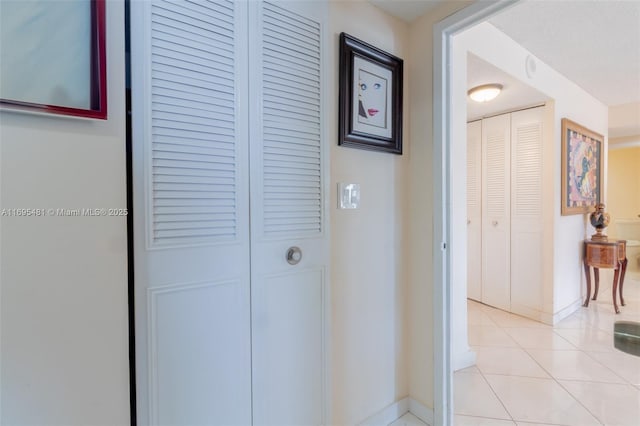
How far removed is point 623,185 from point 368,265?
7160 mm

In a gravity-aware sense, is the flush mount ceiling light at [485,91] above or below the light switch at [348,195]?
above

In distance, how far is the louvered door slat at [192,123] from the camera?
2.93ft

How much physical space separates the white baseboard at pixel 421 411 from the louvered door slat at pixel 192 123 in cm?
138

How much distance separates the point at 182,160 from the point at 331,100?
699 millimetres

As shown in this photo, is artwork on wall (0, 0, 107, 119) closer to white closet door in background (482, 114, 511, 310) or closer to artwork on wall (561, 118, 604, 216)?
white closet door in background (482, 114, 511, 310)

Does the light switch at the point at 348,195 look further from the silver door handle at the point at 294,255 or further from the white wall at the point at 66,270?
the white wall at the point at 66,270

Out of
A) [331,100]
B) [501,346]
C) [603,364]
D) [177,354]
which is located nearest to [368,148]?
[331,100]

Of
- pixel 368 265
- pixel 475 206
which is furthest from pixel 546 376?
pixel 475 206

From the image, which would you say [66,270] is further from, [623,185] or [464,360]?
[623,185]

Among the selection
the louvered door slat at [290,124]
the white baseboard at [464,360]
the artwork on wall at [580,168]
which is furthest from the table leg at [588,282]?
the louvered door slat at [290,124]

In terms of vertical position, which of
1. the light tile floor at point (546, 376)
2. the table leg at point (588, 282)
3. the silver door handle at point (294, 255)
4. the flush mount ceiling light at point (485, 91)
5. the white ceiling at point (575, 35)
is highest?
the white ceiling at point (575, 35)

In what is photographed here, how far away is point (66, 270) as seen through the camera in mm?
763

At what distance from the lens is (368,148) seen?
4.69 ft

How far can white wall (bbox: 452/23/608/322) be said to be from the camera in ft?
6.68
